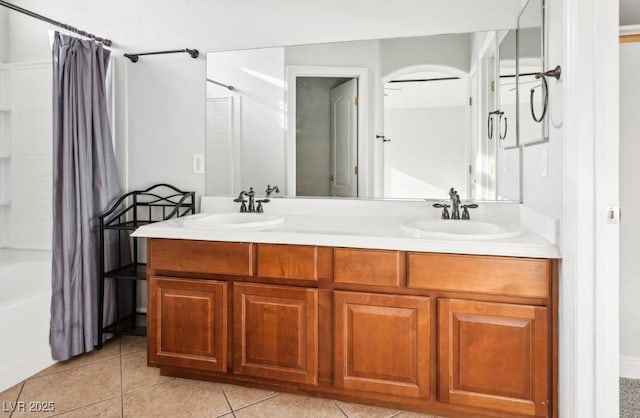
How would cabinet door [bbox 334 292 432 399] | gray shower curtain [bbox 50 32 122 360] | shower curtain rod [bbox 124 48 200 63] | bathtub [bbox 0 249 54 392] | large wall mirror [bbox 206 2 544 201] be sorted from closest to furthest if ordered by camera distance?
cabinet door [bbox 334 292 432 399]
bathtub [bbox 0 249 54 392]
large wall mirror [bbox 206 2 544 201]
gray shower curtain [bbox 50 32 122 360]
shower curtain rod [bbox 124 48 200 63]

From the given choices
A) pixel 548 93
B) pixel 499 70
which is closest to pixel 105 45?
pixel 499 70

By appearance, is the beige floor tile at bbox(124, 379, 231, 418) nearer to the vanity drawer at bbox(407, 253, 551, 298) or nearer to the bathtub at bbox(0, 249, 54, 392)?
the bathtub at bbox(0, 249, 54, 392)

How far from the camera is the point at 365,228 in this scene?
2178 millimetres

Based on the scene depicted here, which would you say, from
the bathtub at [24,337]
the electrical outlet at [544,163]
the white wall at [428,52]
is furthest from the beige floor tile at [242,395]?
the white wall at [428,52]

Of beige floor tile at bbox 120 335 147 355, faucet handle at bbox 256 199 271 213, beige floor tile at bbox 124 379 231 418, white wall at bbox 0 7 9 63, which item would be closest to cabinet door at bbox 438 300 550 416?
beige floor tile at bbox 124 379 231 418

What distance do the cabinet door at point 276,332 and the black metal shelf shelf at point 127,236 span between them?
0.84m

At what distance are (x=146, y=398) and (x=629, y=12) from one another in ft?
10.4

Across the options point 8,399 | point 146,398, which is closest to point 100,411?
point 146,398

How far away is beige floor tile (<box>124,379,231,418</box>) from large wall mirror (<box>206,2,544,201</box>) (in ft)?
3.75

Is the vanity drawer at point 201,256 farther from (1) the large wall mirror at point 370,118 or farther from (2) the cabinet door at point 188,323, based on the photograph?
(1) the large wall mirror at point 370,118

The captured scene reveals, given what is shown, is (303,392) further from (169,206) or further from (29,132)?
(29,132)

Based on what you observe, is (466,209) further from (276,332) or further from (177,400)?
(177,400)

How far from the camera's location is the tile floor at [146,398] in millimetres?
2025

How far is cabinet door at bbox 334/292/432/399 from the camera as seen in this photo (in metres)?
1.91
